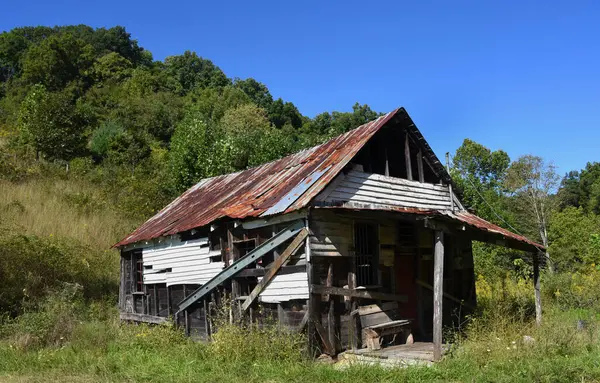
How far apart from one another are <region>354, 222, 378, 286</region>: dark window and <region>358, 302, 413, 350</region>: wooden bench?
64 centimetres

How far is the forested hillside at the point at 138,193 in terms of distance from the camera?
10.8 m

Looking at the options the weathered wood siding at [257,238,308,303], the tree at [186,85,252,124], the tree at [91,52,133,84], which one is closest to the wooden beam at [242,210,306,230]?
the weathered wood siding at [257,238,308,303]

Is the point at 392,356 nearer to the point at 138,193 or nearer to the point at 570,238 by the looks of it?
the point at 138,193

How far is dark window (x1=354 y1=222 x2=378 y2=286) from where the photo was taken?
36.5ft

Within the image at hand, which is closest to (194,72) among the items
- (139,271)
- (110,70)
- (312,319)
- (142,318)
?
(110,70)

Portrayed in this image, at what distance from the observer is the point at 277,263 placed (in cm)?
992

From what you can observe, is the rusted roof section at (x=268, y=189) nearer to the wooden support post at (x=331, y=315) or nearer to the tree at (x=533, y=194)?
the wooden support post at (x=331, y=315)

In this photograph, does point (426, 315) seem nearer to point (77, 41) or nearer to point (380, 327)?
point (380, 327)

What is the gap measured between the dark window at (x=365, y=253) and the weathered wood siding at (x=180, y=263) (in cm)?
327

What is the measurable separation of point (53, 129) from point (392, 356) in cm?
3176

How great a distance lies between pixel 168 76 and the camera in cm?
6525

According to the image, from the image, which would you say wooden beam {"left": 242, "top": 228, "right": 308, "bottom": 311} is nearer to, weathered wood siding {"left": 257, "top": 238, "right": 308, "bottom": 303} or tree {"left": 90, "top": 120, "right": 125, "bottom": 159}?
weathered wood siding {"left": 257, "top": 238, "right": 308, "bottom": 303}

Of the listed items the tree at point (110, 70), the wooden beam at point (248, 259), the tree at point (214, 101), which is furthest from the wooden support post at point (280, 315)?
the tree at point (110, 70)

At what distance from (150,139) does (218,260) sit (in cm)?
3322
